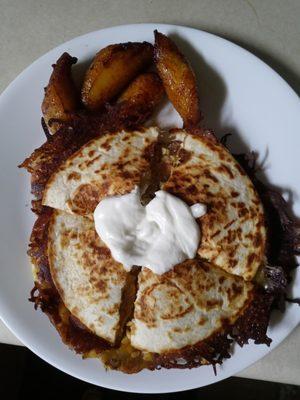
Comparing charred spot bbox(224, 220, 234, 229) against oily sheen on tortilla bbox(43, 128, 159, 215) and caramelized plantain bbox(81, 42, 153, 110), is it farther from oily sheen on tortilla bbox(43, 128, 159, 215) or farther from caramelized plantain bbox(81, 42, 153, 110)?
caramelized plantain bbox(81, 42, 153, 110)

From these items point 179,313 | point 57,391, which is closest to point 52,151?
point 179,313

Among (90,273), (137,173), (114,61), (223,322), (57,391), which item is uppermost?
(114,61)

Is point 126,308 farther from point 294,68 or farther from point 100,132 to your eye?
point 294,68

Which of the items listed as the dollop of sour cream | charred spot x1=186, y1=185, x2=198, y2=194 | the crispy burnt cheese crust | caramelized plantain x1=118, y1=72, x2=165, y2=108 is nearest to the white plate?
the crispy burnt cheese crust

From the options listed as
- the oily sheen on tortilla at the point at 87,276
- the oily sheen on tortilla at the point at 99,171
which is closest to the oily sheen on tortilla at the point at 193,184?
the oily sheen on tortilla at the point at 99,171

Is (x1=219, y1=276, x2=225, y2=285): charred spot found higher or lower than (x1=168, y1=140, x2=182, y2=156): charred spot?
lower

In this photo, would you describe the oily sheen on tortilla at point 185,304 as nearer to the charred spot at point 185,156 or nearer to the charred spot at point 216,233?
the charred spot at point 216,233
